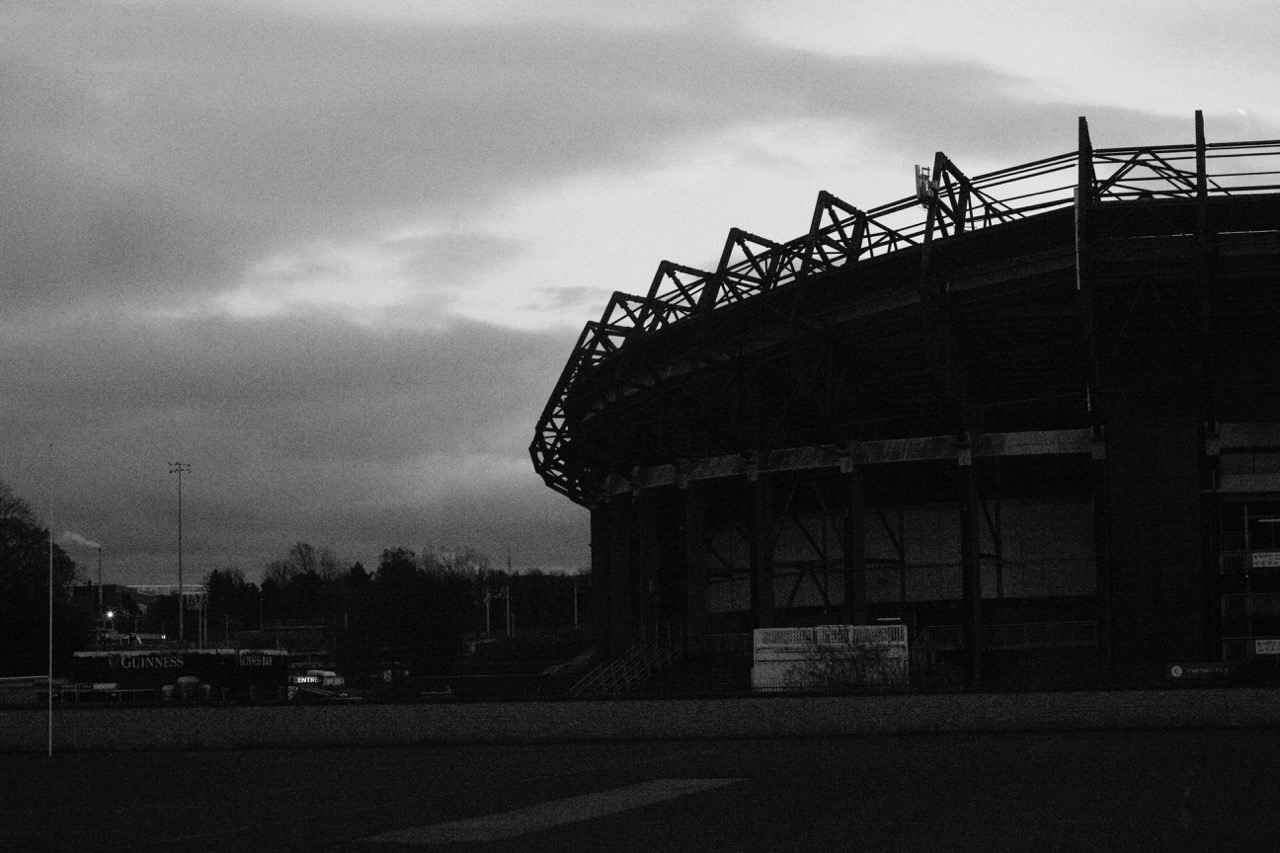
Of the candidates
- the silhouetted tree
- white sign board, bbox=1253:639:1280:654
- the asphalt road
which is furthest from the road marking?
the silhouetted tree

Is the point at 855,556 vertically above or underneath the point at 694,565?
above

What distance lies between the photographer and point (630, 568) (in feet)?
214

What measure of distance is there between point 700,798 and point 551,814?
2227mm

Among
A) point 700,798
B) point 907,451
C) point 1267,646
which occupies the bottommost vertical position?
point 700,798

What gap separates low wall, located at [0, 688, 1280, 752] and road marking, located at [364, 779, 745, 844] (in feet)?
40.4

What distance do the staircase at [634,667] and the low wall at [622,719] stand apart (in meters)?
18.4

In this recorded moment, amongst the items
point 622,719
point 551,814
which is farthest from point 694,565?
point 551,814

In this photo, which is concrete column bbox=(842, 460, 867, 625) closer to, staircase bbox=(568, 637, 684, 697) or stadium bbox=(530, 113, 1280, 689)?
stadium bbox=(530, 113, 1280, 689)

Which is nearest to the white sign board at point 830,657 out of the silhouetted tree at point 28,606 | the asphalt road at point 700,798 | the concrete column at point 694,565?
the asphalt road at point 700,798

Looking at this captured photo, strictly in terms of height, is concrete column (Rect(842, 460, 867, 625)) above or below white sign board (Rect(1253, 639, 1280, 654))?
above

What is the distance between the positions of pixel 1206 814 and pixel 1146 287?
96.6 ft

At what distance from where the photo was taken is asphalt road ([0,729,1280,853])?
14.7m

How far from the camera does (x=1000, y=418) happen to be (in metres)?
54.3

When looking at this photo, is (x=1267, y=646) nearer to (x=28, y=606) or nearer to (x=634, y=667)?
(x=634, y=667)
